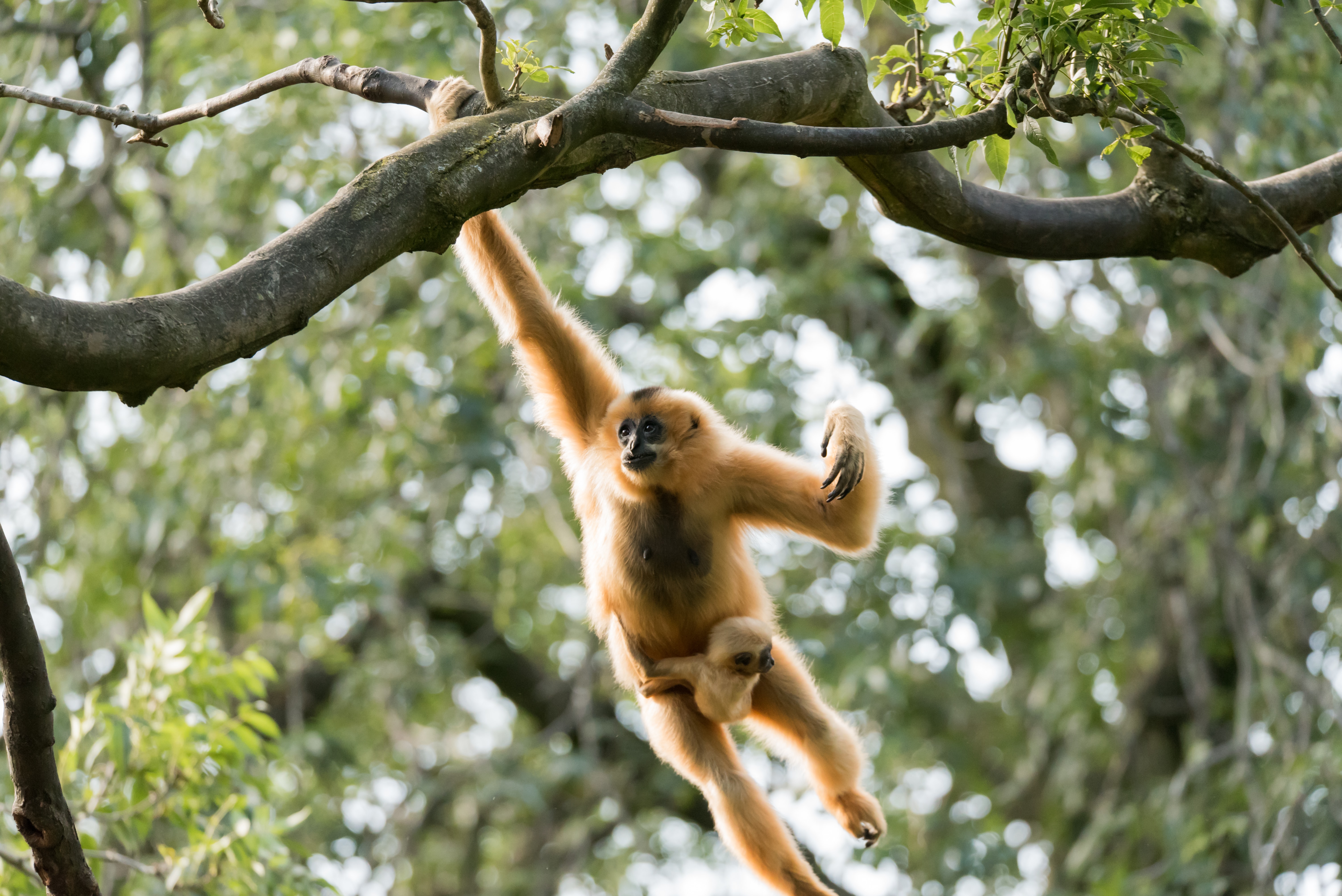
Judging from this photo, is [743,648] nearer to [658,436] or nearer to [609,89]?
[658,436]

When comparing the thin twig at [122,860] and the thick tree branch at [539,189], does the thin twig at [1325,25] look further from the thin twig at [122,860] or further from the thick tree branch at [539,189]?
the thin twig at [122,860]

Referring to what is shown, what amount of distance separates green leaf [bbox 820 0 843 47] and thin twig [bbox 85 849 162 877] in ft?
9.89

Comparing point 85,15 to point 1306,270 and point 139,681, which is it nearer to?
point 139,681

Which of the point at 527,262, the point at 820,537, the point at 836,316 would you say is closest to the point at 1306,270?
the point at 836,316

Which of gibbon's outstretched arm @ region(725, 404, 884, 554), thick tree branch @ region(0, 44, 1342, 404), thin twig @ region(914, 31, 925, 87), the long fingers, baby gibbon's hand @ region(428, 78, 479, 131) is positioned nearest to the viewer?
thick tree branch @ region(0, 44, 1342, 404)

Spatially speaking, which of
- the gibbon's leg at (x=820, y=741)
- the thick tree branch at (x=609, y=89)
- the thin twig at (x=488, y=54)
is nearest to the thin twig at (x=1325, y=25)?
the thick tree branch at (x=609, y=89)

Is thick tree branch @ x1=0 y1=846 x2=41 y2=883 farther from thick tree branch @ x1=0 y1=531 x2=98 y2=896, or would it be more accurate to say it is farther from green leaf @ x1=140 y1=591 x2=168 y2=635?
thick tree branch @ x1=0 y1=531 x2=98 y2=896

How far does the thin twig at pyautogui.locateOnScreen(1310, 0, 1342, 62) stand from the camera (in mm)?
2523

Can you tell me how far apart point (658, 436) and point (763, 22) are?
177 cm

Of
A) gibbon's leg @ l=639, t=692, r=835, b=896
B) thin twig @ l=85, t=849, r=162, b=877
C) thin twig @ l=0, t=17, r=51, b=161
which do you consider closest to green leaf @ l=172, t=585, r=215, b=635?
thin twig @ l=85, t=849, r=162, b=877

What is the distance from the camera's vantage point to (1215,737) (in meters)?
8.13

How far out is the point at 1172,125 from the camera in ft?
8.74

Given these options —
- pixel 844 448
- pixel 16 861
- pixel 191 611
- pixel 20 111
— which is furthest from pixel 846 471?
pixel 20 111

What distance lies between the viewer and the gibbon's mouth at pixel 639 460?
4062 mm
